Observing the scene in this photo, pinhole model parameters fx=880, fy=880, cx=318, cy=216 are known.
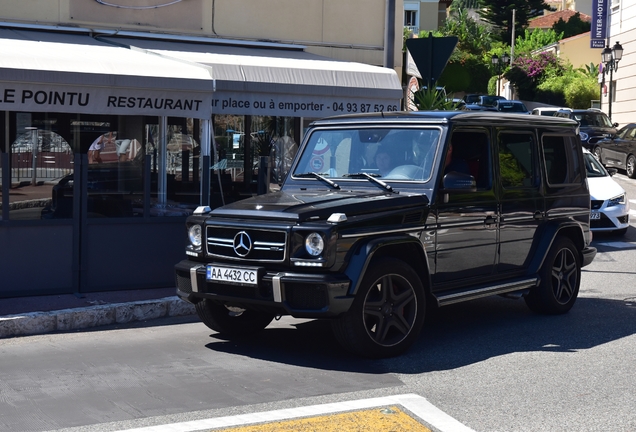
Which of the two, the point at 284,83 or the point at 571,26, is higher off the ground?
the point at 571,26

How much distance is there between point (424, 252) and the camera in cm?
714

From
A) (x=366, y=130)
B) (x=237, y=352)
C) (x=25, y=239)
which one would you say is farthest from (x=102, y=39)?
(x=237, y=352)

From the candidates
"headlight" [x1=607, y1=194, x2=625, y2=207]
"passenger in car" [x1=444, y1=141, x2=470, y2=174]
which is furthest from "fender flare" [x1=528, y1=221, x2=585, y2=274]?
"headlight" [x1=607, y1=194, x2=625, y2=207]

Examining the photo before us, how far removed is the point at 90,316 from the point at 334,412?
352 cm

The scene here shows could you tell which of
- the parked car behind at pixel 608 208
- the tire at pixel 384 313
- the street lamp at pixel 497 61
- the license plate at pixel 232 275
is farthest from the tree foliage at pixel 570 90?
the license plate at pixel 232 275

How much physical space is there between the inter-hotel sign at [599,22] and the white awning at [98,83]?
34.7 metres

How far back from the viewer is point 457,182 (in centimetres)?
737

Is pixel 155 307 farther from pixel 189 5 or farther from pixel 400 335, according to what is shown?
pixel 189 5

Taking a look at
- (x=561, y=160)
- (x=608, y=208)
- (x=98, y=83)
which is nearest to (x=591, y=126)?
(x=608, y=208)

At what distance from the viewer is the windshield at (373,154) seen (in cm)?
758

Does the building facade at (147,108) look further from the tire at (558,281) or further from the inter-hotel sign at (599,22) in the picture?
the inter-hotel sign at (599,22)

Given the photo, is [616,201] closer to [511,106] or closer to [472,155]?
[472,155]

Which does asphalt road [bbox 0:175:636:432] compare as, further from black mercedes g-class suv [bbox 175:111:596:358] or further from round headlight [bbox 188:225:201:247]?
round headlight [bbox 188:225:201:247]

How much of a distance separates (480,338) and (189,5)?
9140mm
